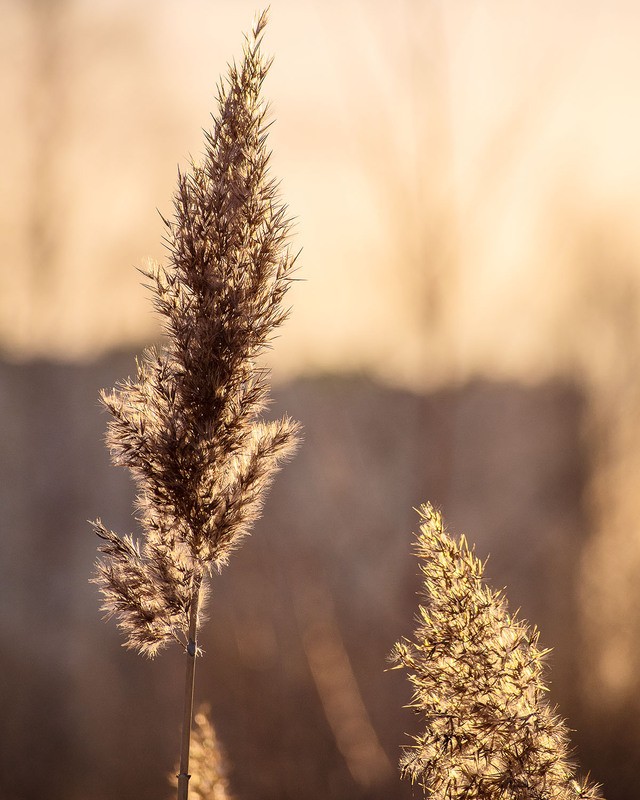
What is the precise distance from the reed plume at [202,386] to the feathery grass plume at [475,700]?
39 cm

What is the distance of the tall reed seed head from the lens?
137 cm

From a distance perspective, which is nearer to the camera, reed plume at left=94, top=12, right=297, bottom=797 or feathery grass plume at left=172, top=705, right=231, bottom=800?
reed plume at left=94, top=12, right=297, bottom=797

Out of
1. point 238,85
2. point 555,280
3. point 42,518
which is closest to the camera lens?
point 238,85

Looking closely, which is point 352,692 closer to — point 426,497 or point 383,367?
point 426,497

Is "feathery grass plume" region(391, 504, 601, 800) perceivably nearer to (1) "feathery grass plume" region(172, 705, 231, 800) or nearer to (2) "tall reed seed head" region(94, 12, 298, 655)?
(2) "tall reed seed head" region(94, 12, 298, 655)

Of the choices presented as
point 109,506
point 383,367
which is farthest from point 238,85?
point 109,506

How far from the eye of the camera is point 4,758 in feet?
14.6

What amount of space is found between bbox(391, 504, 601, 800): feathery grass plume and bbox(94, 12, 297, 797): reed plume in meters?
0.39

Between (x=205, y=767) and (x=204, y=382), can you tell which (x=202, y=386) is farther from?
(x=205, y=767)

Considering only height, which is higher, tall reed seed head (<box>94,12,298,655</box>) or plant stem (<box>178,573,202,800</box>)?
tall reed seed head (<box>94,12,298,655</box>)

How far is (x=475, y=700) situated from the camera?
1391 millimetres

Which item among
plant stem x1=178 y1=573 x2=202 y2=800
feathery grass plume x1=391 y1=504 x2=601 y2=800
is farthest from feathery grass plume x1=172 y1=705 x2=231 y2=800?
feathery grass plume x1=391 y1=504 x2=601 y2=800

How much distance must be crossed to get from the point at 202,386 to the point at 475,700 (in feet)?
2.51

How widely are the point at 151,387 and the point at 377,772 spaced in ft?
11.8
